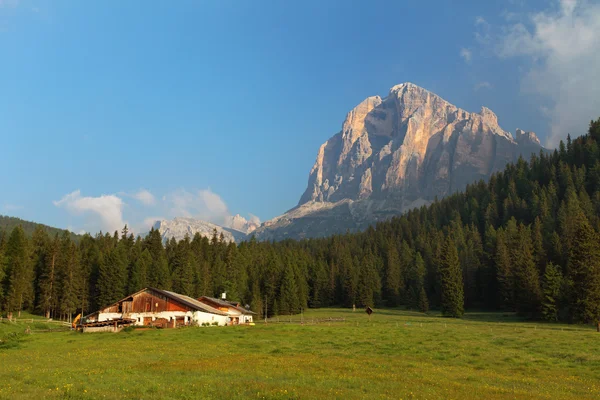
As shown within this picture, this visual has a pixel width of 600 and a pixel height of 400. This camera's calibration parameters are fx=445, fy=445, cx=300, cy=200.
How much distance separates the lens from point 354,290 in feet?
422

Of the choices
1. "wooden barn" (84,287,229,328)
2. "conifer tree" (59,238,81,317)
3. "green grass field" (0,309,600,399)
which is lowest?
"green grass field" (0,309,600,399)

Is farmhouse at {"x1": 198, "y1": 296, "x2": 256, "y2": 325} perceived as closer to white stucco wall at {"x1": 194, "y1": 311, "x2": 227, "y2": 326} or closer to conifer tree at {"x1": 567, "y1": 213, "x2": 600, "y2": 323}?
white stucco wall at {"x1": 194, "y1": 311, "x2": 227, "y2": 326}

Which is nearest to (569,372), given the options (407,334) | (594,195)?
(407,334)

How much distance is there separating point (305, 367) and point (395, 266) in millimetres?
116005

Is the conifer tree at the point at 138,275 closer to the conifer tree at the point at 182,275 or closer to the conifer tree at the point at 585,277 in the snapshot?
the conifer tree at the point at 182,275

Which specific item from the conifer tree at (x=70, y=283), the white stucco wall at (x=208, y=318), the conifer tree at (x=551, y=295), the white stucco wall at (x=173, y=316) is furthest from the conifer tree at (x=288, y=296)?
the conifer tree at (x=551, y=295)

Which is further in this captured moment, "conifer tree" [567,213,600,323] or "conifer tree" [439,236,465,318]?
"conifer tree" [439,236,465,318]

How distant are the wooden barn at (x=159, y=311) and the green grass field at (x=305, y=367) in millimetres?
18304

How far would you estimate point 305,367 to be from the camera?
93.8ft

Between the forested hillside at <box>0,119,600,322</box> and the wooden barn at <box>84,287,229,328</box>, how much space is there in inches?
1028

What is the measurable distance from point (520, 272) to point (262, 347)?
6885 centimetres

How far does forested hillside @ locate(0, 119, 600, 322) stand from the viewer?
8475 centimetres

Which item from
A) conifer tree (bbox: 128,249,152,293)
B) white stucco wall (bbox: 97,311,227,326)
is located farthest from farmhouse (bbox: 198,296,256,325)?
conifer tree (bbox: 128,249,152,293)

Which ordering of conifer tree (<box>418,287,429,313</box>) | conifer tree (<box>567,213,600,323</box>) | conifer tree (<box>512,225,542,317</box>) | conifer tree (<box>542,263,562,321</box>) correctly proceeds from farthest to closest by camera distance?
conifer tree (<box>418,287,429,313</box>) → conifer tree (<box>512,225,542,317</box>) → conifer tree (<box>542,263,562,321</box>) → conifer tree (<box>567,213,600,323</box>)
